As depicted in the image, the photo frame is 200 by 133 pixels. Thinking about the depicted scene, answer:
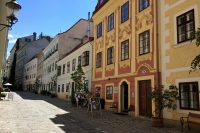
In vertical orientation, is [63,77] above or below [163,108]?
above

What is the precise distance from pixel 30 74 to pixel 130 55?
6419cm

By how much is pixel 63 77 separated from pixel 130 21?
2202 cm

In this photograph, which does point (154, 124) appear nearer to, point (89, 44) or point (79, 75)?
point (79, 75)

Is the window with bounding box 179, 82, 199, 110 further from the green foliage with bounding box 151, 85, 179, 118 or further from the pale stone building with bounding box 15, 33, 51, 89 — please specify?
the pale stone building with bounding box 15, 33, 51, 89

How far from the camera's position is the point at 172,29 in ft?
47.7

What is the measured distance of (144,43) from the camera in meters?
17.6

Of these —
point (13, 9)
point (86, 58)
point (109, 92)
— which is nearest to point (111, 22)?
point (109, 92)

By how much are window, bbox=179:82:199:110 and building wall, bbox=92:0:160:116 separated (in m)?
2.39

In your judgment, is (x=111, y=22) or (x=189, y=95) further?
(x=111, y=22)

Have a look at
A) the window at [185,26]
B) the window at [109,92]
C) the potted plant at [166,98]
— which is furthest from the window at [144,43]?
the window at [109,92]

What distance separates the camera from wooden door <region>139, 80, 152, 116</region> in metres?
16.6

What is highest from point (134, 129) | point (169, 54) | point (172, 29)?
point (172, 29)

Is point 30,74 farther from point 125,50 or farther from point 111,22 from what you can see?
point 125,50

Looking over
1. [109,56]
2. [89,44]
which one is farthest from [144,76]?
[89,44]
